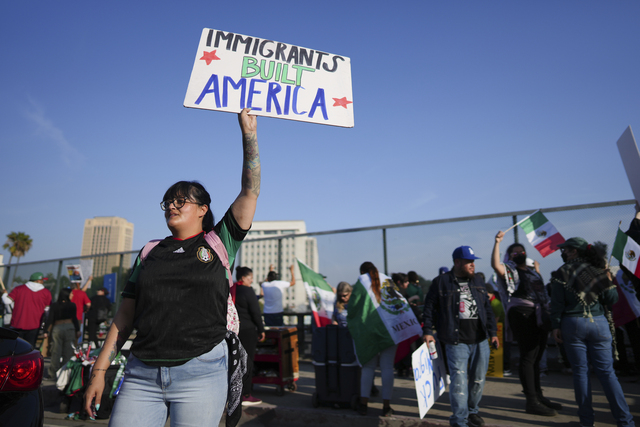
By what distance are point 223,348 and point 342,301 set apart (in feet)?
16.7

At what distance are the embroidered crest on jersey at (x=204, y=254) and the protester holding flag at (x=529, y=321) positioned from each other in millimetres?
4260

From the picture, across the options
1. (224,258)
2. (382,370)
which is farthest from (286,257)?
(224,258)

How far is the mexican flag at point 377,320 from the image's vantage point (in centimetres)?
568

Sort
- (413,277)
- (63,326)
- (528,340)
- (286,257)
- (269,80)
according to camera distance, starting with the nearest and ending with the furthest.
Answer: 1. (269,80)
2. (528,340)
3. (63,326)
4. (413,277)
5. (286,257)

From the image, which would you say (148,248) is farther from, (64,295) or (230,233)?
(64,295)

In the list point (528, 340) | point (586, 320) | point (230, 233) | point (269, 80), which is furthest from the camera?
point (528, 340)

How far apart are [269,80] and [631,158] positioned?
4.23 m

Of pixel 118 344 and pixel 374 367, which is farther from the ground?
pixel 118 344

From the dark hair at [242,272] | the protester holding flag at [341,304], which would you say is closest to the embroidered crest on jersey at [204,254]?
the dark hair at [242,272]

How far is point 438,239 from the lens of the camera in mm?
9453

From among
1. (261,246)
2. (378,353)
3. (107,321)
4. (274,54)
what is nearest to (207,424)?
(274,54)

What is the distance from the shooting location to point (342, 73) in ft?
10.4

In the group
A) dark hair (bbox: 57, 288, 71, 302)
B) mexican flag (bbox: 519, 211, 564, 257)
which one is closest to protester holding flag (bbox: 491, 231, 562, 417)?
mexican flag (bbox: 519, 211, 564, 257)

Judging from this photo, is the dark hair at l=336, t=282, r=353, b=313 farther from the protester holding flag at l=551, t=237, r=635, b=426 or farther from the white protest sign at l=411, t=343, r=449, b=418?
the protester holding flag at l=551, t=237, r=635, b=426
